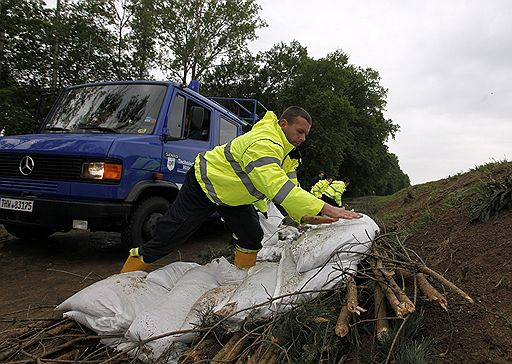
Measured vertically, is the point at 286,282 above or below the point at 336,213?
below

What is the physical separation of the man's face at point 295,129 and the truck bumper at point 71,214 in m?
1.96

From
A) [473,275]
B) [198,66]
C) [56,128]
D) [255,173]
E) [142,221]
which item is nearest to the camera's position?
[473,275]

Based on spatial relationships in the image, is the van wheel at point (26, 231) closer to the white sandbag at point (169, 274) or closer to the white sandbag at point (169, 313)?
the white sandbag at point (169, 274)

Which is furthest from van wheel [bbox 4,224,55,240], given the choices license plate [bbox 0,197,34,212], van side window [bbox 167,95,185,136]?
van side window [bbox 167,95,185,136]

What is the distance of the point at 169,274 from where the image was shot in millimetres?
2971

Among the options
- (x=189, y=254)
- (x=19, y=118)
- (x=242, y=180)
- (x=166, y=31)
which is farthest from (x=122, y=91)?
(x=166, y=31)

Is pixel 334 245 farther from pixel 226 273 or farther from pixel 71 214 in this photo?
pixel 71 214

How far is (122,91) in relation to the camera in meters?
4.64

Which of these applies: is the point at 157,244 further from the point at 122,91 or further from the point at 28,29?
the point at 28,29

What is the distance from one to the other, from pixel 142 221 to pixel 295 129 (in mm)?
2147

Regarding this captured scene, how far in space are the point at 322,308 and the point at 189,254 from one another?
134 inches

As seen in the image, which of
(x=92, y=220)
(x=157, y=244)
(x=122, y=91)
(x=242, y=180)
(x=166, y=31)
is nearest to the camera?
(x=242, y=180)

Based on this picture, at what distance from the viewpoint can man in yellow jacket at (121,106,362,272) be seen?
8.38 feet

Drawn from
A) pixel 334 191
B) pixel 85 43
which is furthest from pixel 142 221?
pixel 85 43
